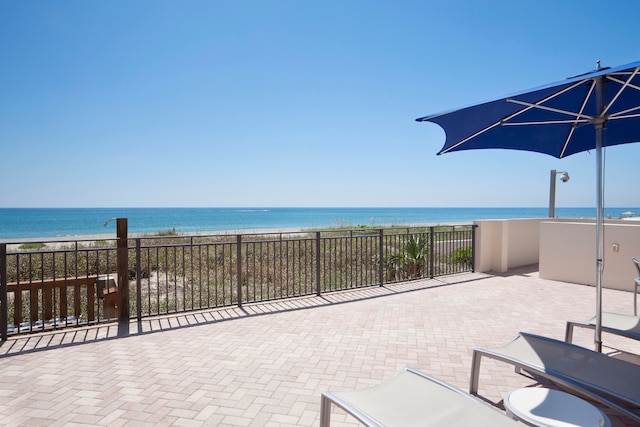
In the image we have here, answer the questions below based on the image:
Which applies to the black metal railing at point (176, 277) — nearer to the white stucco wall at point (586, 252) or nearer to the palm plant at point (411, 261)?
the palm plant at point (411, 261)

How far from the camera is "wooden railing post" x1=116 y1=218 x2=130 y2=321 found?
4.42 meters

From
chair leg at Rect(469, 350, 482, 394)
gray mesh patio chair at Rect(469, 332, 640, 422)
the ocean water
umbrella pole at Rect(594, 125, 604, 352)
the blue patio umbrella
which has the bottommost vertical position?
the ocean water

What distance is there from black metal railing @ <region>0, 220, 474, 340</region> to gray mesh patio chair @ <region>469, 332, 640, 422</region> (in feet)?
10.1

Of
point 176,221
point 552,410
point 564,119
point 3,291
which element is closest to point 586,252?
point 564,119

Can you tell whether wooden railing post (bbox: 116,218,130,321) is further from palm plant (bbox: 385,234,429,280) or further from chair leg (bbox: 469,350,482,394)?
palm plant (bbox: 385,234,429,280)

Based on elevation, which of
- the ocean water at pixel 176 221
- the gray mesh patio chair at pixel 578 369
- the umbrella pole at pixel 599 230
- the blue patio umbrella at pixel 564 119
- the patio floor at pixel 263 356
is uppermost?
the blue patio umbrella at pixel 564 119

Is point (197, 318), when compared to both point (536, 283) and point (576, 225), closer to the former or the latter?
point (536, 283)

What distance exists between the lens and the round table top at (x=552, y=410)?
1.55 metres

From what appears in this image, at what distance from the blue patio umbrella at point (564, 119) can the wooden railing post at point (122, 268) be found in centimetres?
403

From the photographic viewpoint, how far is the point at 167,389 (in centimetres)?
275

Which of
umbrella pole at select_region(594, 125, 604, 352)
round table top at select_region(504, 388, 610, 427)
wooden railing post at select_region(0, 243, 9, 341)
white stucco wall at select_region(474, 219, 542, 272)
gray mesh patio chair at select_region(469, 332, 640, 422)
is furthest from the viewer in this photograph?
white stucco wall at select_region(474, 219, 542, 272)

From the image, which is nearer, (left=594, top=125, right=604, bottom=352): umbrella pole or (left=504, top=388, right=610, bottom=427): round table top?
(left=504, top=388, right=610, bottom=427): round table top

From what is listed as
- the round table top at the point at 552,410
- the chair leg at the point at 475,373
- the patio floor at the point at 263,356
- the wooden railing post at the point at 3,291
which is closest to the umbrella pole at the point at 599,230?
the patio floor at the point at 263,356

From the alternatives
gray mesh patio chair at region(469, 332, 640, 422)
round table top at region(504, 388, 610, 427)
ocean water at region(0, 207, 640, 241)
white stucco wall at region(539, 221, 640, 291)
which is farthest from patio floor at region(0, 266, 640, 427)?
ocean water at region(0, 207, 640, 241)
